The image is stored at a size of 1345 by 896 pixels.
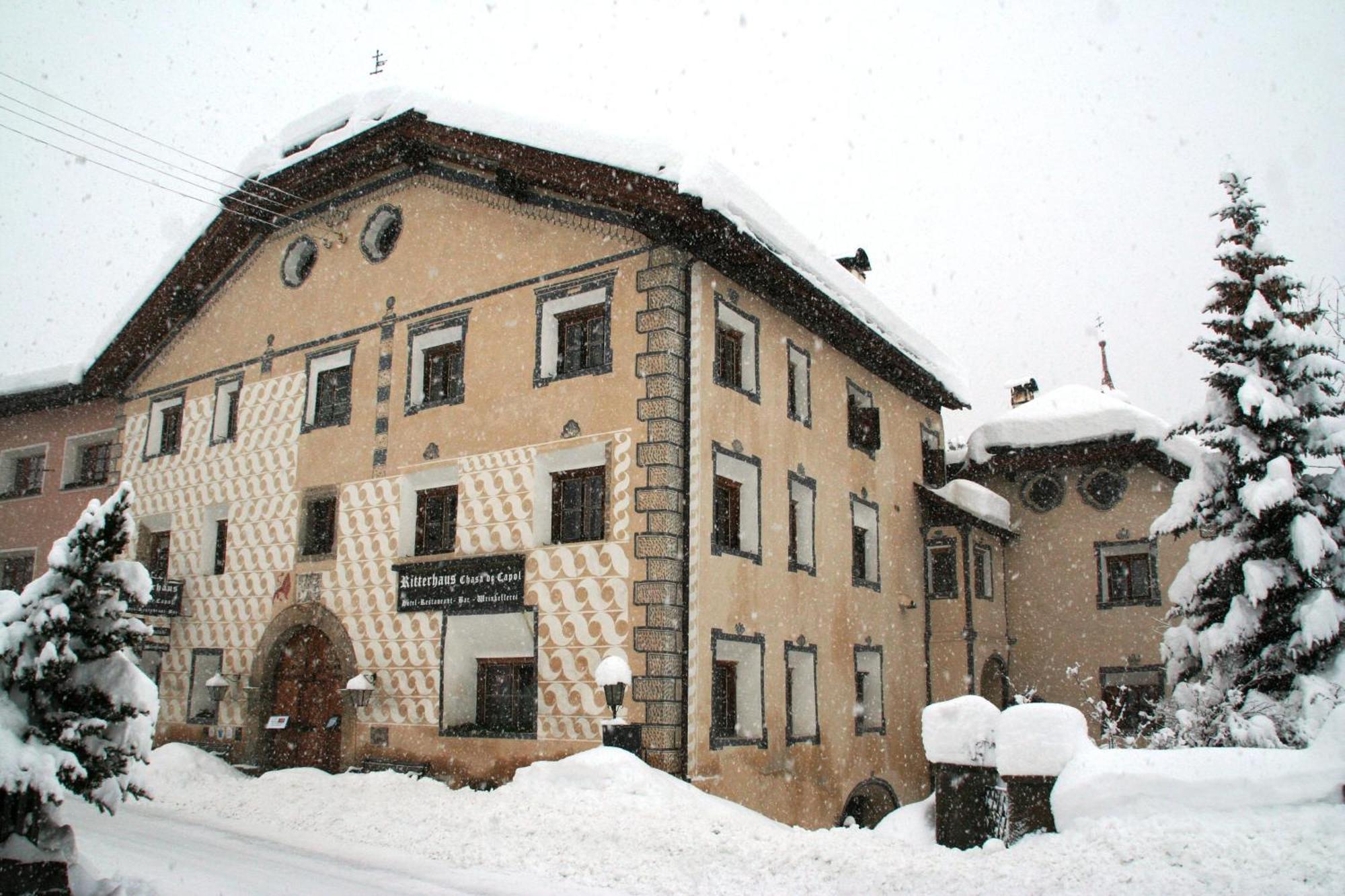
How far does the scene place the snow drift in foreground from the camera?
23.0ft

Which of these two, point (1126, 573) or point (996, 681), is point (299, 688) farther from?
point (1126, 573)

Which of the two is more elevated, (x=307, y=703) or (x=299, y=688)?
(x=299, y=688)

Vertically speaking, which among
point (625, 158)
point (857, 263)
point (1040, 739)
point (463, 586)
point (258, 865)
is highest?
point (857, 263)

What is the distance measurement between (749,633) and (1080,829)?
7.48 metres

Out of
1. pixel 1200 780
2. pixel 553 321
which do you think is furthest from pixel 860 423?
pixel 1200 780

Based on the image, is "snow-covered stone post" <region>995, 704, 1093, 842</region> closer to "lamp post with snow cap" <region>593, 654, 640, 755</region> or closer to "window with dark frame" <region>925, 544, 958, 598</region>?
"lamp post with snow cap" <region>593, 654, 640, 755</region>

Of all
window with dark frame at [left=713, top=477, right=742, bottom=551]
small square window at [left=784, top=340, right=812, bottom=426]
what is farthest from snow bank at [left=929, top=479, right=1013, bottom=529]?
window with dark frame at [left=713, top=477, right=742, bottom=551]

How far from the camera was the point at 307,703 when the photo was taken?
1773 centimetres

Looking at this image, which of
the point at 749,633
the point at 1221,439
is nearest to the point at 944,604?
the point at 749,633

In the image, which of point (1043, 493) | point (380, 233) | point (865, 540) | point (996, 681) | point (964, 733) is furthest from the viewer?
point (1043, 493)

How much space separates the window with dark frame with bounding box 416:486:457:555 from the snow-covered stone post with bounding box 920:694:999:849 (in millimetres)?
9033

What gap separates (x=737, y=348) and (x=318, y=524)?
7.88 metres

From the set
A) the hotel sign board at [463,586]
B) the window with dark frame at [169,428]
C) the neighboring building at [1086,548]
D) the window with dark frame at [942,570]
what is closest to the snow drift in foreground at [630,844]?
the hotel sign board at [463,586]

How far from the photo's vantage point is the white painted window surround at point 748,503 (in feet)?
50.9
